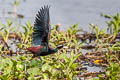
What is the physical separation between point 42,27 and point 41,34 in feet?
Result: 0.33

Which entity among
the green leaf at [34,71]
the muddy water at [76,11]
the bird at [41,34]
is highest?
the muddy water at [76,11]

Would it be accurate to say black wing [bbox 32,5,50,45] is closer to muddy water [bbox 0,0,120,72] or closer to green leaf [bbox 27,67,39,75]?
green leaf [bbox 27,67,39,75]

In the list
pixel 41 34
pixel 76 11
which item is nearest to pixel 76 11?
pixel 76 11

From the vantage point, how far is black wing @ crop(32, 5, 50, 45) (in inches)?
162

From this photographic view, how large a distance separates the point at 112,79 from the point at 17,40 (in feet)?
14.4

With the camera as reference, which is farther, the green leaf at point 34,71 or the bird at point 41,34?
the bird at point 41,34

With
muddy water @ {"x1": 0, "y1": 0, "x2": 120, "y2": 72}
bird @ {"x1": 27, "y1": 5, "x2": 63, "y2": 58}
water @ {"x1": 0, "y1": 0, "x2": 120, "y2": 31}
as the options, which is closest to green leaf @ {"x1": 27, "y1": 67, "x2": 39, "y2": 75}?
bird @ {"x1": 27, "y1": 5, "x2": 63, "y2": 58}

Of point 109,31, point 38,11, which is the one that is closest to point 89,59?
point 38,11

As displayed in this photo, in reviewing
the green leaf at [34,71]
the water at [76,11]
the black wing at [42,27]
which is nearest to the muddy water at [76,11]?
the water at [76,11]

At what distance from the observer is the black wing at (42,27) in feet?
13.5

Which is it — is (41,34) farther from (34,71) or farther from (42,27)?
(34,71)

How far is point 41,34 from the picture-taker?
4.22 meters

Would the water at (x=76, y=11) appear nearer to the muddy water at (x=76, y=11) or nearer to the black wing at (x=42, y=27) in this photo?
the muddy water at (x=76, y=11)

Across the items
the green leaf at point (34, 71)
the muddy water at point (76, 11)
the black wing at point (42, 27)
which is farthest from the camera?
the muddy water at point (76, 11)
